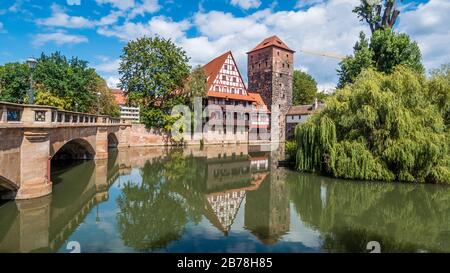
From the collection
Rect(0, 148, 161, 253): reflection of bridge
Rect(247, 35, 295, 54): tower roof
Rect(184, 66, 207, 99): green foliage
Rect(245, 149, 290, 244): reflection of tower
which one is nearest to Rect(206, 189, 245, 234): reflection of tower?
Rect(245, 149, 290, 244): reflection of tower

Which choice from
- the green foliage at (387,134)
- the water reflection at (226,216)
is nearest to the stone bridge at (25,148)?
the water reflection at (226,216)

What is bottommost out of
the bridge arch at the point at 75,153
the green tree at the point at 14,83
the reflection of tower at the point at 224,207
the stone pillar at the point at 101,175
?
the reflection of tower at the point at 224,207

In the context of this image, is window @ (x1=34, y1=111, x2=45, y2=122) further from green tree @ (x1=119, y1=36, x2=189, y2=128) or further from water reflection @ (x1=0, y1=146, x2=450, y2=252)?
green tree @ (x1=119, y1=36, x2=189, y2=128)

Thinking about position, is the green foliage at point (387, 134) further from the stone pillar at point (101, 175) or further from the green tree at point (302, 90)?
the green tree at point (302, 90)

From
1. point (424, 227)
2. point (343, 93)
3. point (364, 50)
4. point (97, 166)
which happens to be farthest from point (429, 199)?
point (97, 166)

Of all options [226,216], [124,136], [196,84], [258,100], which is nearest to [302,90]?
[258,100]

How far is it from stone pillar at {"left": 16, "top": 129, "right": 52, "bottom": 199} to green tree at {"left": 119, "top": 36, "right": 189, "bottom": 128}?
1051 inches

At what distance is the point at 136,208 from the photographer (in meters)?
11.4

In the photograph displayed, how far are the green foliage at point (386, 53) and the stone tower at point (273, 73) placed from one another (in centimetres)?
2673

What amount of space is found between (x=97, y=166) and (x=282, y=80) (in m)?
41.2

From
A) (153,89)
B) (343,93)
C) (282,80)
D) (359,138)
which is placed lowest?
(359,138)

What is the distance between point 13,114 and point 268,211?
9.80m

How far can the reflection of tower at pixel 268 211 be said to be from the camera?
8820 millimetres
